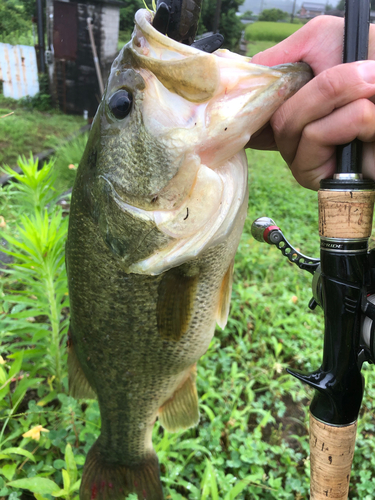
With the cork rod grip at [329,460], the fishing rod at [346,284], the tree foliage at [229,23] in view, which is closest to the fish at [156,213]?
the fishing rod at [346,284]

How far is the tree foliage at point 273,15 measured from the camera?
32.8 feet

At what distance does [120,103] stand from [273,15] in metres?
11.3

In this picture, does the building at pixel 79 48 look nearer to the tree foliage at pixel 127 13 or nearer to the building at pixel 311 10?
the tree foliage at pixel 127 13

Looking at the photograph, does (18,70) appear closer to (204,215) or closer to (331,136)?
(204,215)

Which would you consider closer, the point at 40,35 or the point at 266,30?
the point at 40,35

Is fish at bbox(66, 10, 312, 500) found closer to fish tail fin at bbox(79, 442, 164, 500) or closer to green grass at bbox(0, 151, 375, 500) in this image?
fish tail fin at bbox(79, 442, 164, 500)

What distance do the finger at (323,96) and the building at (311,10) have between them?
1038 centimetres

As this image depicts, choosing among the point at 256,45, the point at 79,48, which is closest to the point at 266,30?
the point at 256,45

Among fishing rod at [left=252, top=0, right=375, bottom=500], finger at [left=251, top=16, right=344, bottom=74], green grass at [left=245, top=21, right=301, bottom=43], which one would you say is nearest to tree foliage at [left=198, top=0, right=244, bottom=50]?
green grass at [left=245, top=21, right=301, bottom=43]

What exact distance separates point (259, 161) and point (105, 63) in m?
4.00

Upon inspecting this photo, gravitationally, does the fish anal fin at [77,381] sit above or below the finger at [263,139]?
below

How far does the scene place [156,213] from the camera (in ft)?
3.47

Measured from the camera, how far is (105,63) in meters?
7.82

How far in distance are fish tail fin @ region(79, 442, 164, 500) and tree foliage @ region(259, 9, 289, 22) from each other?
11.4 meters
